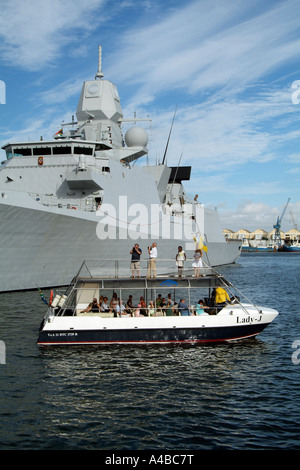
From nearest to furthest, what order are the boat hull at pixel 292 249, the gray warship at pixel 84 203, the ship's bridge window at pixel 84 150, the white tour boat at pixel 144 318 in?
the white tour boat at pixel 144 318, the gray warship at pixel 84 203, the ship's bridge window at pixel 84 150, the boat hull at pixel 292 249

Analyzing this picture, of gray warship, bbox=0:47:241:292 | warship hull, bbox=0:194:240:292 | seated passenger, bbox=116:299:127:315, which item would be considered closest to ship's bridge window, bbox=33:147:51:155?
gray warship, bbox=0:47:241:292

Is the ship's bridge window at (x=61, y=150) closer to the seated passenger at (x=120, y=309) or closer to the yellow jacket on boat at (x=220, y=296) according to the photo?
the seated passenger at (x=120, y=309)

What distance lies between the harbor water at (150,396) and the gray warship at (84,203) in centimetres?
352

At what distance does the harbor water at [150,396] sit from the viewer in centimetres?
782

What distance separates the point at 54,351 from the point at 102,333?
161 centimetres

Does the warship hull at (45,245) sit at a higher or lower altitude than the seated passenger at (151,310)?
higher

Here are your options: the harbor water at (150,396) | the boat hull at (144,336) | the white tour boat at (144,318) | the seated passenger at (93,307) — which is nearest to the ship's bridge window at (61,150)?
the white tour boat at (144,318)

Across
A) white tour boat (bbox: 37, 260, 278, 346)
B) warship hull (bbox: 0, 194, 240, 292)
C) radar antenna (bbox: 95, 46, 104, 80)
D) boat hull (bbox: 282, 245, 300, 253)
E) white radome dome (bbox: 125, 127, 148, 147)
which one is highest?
radar antenna (bbox: 95, 46, 104, 80)

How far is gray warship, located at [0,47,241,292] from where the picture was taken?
21688 mm

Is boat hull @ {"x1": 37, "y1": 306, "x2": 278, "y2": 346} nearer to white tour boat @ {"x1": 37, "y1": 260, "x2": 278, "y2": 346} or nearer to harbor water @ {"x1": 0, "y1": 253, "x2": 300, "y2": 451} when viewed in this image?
white tour boat @ {"x1": 37, "y1": 260, "x2": 278, "y2": 346}

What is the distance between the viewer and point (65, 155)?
27.8 metres

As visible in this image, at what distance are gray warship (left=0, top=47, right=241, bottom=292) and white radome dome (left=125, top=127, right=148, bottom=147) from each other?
8 cm

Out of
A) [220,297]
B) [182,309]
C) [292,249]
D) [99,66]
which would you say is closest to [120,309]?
[182,309]

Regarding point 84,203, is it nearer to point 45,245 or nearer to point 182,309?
point 45,245
